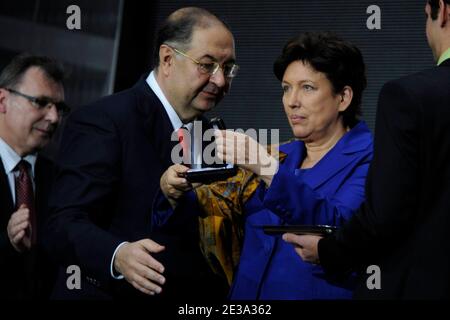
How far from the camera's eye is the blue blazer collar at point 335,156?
215cm

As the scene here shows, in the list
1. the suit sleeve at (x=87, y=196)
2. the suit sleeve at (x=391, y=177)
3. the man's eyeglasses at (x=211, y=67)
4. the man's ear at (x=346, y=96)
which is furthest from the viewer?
the man's eyeglasses at (x=211, y=67)

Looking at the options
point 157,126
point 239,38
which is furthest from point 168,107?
point 239,38

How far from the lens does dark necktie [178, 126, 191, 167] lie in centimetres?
223

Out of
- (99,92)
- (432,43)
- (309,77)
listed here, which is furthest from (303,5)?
(432,43)

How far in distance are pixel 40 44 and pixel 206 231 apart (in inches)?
69.8

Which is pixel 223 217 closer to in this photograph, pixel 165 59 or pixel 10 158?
pixel 165 59

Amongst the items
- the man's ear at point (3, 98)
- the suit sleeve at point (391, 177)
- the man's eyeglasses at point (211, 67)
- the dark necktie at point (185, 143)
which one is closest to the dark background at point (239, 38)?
the man's ear at point (3, 98)

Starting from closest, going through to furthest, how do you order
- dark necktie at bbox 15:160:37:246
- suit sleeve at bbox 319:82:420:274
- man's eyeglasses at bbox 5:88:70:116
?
suit sleeve at bbox 319:82:420:274
dark necktie at bbox 15:160:37:246
man's eyeglasses at bbox 5:88:70:116

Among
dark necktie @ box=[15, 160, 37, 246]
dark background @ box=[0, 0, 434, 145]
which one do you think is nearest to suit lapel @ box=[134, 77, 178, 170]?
dark necktie @ box=[15, 160, 37, 246]

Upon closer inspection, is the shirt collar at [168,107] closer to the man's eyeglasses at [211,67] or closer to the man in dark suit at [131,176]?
the man in dark suit at [131,176]

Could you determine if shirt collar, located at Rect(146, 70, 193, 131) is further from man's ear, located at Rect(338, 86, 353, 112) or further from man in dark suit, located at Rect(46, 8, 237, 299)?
man's ear, located at Rect(338, 86, 353, 112)

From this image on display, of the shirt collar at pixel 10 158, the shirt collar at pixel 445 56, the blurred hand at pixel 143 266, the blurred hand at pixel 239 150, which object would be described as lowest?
the blurred hand at pixel 143 266

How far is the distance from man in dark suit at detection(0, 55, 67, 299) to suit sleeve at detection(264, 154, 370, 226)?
897 mm
